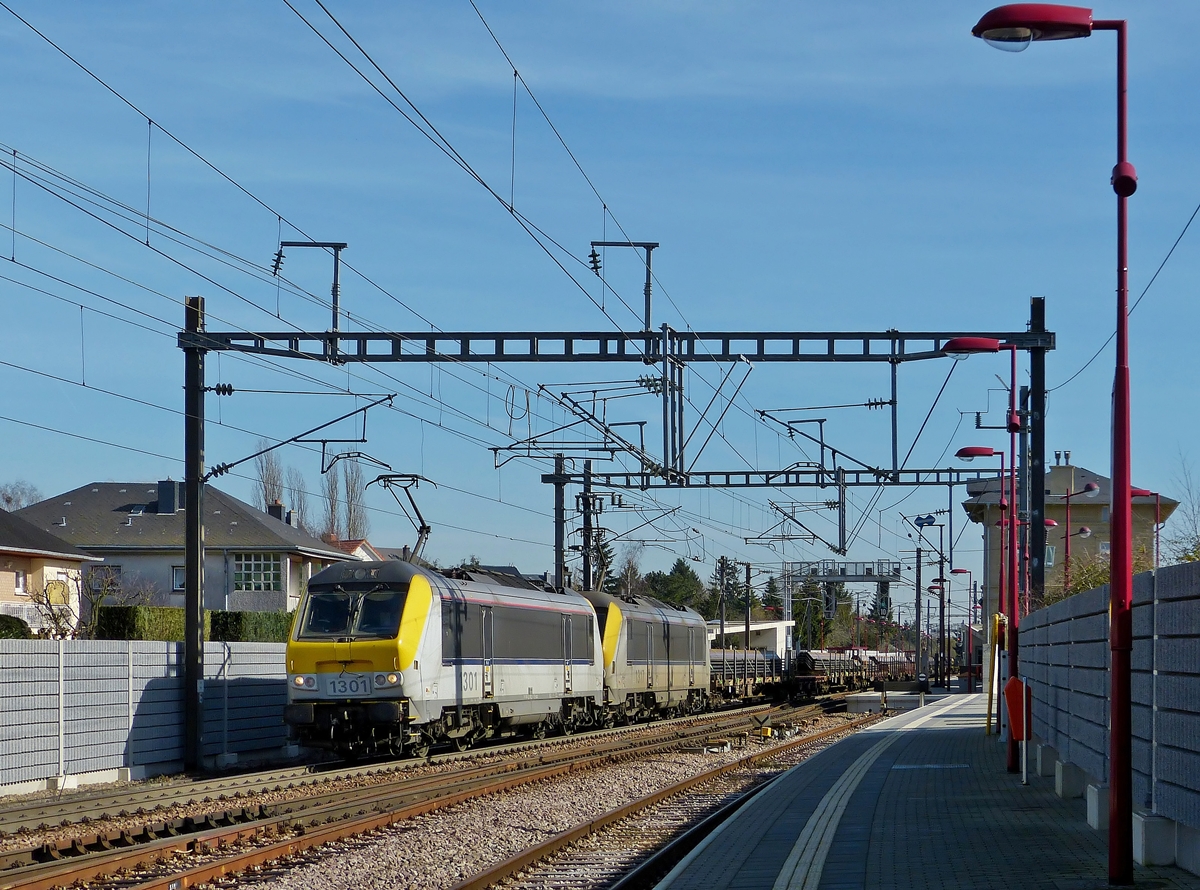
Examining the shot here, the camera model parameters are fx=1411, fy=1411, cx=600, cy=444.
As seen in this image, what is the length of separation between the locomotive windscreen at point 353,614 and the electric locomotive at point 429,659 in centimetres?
2

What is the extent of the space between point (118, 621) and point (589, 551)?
1741cm

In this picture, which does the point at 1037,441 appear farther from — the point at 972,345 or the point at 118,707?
the point at 118,707

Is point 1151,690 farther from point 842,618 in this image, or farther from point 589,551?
point 842,618

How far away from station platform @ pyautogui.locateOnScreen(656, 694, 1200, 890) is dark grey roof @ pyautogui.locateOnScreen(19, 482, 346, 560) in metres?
41.1

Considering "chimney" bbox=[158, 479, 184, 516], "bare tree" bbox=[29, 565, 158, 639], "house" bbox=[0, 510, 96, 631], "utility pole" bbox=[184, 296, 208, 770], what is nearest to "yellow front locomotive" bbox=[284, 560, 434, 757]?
→ "utility pole" bbox=[184, 296, 208, 770]

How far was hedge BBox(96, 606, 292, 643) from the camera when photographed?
94.4ft

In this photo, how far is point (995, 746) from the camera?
26438mm

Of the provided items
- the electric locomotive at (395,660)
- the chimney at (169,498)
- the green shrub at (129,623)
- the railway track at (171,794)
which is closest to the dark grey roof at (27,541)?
the chimney at (169,498)

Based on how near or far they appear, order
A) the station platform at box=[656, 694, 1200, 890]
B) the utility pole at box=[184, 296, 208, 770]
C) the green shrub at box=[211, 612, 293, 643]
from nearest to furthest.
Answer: the station platform at box=[656, 694, 1200, 890], the utility pole at box=[184, 296, 208, 770], the green shrub at box=[211, 612, 293, 643]

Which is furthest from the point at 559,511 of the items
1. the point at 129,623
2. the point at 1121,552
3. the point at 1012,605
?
the point at 1121,552

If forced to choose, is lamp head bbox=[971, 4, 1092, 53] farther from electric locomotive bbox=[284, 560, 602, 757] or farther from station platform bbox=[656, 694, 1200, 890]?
electric locomotive bbox=[284, 560, 602, 757]

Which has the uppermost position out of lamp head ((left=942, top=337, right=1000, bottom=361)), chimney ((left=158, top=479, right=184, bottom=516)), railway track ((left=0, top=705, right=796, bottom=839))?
lamp head ((left=942, top=337, right=1000, bottom=361))

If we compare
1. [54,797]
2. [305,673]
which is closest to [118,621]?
[305,673]

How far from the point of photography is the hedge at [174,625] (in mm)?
28781
